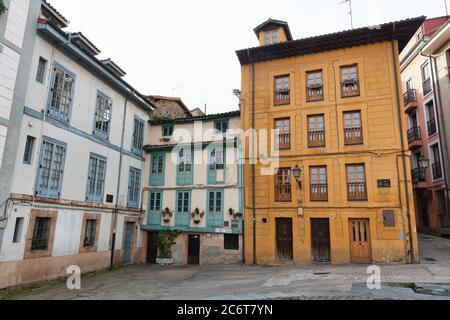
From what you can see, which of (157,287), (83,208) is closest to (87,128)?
(83,208)

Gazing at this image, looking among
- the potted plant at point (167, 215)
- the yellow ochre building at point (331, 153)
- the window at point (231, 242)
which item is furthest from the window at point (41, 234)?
the yellow ochre building at point (331, 153)

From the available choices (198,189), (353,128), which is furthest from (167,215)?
(353,128)

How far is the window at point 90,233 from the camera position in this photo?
1520 centimetres

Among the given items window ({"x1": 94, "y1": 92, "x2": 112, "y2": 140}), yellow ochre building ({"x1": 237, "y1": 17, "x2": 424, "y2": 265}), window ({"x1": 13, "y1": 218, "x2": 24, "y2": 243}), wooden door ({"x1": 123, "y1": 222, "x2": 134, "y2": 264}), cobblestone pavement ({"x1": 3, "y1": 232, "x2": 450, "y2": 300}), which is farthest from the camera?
wooden door ({"x1": 123, "y1": 222, "x2": 134, "y2": 264})

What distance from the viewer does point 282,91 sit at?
60.0 feet

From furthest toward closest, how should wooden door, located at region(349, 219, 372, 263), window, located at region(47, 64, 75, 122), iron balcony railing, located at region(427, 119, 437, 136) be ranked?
iron balcony railing, located at region(427, 119, 437, 136) < wooden door, located at region(349, 219, 372, 263) < window, located at region(47, 64, 75, 122)

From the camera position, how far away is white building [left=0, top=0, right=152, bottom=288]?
38.3ft

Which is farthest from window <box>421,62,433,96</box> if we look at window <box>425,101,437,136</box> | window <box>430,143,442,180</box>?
window <box>430,143,442,180</box>

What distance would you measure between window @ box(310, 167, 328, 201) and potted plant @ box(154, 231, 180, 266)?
26.9 ft

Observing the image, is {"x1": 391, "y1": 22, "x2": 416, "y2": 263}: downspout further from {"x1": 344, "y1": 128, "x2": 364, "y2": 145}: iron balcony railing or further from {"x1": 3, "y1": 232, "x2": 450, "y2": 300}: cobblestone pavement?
{"x1": 344, "y1": 128, "x2": 364, "y2": 145}: iron balcony railing

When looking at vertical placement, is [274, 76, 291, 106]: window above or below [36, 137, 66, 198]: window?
above

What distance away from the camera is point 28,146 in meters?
12.4

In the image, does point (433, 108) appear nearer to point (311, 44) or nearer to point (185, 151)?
point (311, 44)

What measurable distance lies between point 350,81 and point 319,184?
5.83 m
